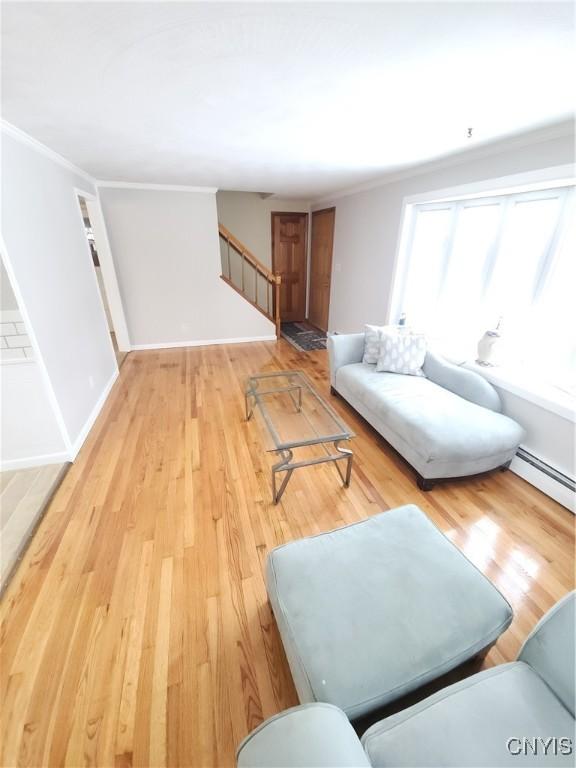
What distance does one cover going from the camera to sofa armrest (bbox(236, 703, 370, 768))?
62 centimetres

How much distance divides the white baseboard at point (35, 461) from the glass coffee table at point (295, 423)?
1440 mm

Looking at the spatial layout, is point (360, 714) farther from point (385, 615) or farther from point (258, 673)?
point (258, 673)

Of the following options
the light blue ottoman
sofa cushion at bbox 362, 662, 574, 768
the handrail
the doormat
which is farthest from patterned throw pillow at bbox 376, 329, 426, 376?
the handrail

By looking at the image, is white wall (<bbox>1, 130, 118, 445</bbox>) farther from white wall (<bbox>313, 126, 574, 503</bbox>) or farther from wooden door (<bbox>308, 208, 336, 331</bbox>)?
wooden door (<bbox>308, 208, 336, 331</bbox>)

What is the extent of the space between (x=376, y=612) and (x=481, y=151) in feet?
9.96

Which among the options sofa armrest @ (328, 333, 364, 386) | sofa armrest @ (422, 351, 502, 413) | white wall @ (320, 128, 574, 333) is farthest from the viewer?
sofa armrest @ (328, 333, 364, 386)

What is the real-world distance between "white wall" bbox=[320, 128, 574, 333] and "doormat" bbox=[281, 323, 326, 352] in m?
0.36

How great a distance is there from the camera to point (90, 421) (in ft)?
8.91

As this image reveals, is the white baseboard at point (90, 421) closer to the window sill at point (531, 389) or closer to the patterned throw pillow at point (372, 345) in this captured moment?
the patterned throw pillow at point (372, 345)

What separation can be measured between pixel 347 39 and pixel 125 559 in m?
2.43

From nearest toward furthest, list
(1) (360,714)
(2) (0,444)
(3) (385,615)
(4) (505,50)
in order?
(1) (360,714) → (3) (385,615) → (4) (505,50) → (2) (0,444)

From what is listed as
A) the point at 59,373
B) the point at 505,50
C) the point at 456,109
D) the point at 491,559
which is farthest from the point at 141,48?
the point at 491,559

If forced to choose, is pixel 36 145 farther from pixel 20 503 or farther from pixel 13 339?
pixel 20 503

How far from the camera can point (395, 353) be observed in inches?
109
